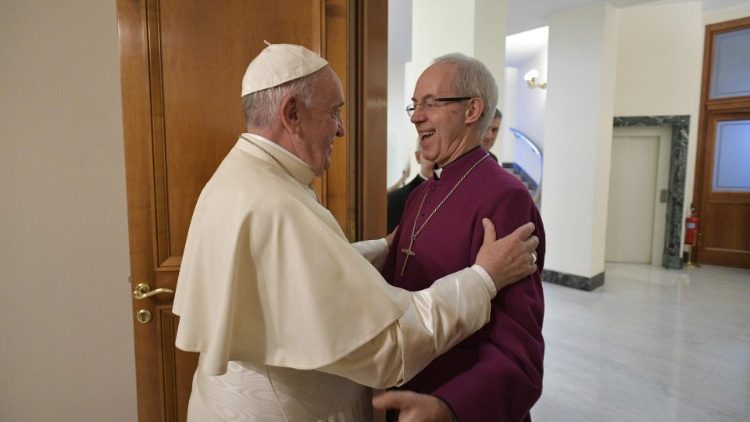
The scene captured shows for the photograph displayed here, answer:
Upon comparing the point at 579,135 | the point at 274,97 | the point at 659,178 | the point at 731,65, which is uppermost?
the point at 731,65

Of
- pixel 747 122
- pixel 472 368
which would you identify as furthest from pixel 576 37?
pixel 472 368

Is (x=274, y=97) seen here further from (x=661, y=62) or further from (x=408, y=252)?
(x=661, y=62)

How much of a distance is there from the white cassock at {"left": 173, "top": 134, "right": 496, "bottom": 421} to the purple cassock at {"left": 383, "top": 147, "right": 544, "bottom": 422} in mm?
131

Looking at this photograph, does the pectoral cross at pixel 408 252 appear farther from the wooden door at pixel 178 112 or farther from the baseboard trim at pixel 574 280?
the baseboard trim at pixel 574 280

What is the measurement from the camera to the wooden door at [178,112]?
5.22ft

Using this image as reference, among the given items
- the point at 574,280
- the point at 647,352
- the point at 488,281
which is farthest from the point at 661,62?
the point at 488,281

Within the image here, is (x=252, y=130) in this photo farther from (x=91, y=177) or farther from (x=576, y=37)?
(x=576, y=37)

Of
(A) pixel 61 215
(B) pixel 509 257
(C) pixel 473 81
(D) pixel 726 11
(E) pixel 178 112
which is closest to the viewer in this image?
(B) pixel 509 257

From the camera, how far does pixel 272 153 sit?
108cm

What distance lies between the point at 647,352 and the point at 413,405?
372cm

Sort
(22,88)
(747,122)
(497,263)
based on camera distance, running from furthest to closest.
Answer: (747,122), (22,88), (497,263)

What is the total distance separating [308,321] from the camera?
89 centimetres

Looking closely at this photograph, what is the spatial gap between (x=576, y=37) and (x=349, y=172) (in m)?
4.77

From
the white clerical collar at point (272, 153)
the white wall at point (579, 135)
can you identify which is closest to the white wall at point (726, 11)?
the white wall at point (579, 135)
